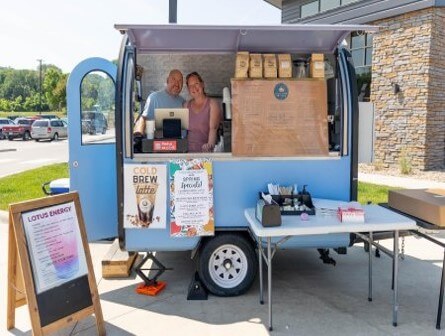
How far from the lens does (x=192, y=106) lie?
4801 millimetres

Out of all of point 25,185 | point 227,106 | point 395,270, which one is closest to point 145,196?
point 227,106

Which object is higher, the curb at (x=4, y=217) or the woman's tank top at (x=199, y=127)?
the woman's tank top at (x=199, y=127)

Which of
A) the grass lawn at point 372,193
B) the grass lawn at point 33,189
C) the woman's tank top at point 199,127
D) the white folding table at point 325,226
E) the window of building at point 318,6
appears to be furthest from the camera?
the window of building at point 318,6

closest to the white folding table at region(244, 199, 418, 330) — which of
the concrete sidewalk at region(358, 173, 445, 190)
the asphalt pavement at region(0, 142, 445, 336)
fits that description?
the asphalt pavement at region(0, 142, 445, 336)

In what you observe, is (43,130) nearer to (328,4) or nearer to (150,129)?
(328,4)

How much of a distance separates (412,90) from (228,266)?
382 inches

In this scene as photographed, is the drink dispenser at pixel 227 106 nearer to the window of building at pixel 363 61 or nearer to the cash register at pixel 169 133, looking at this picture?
the cash register at pixel 169 133

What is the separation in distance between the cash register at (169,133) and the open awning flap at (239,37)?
720 millimetres

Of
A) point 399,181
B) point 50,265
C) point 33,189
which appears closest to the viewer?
point 50,265

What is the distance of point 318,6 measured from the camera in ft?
52.3

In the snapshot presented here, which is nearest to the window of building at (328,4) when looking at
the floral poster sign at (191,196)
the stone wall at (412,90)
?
the stone wall at (412,90)

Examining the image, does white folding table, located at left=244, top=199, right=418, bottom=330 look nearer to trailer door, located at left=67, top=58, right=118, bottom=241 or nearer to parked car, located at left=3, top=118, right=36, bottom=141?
trailer door, located at left=67, top=58, right=118, bottom=241

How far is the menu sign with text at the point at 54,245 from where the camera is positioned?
10.4 ft

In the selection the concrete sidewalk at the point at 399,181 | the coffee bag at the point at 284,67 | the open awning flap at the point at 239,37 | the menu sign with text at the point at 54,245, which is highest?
the open awning flap at the point at 239,37
